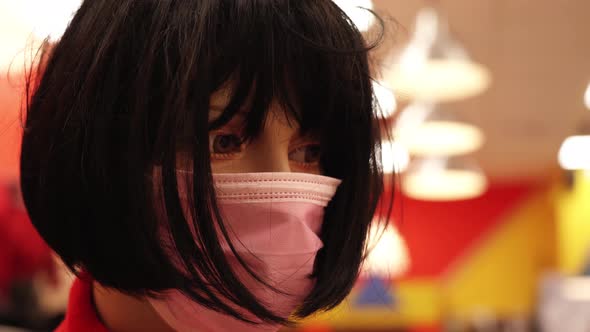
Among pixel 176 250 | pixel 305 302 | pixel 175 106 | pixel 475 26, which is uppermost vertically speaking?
pixel 475 26

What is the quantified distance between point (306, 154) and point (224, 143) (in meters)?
0.18

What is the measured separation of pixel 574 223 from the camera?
10812mm

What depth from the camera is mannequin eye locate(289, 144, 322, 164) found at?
54.9 inches

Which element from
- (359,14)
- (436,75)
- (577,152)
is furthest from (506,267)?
(359,14)

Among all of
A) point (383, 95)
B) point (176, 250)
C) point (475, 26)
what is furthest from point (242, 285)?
point (475, 26)

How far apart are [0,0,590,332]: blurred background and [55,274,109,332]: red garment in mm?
95

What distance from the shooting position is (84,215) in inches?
49.1

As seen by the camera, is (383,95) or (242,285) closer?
(242,285)

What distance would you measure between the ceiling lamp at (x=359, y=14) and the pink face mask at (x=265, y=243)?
273 millimetres

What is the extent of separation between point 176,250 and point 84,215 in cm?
14

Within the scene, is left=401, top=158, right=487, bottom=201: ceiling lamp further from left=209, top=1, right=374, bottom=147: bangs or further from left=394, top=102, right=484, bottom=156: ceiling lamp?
left=209, top=1, right=374, bottom=147: bangs

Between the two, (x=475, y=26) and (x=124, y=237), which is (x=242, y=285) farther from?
(x=475, y=26)

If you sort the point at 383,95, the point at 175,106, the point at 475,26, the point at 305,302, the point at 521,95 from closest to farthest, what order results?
the point at 175,106 < the point at 305,302 < the point at 383,95 < the point at 475,26 < the point at 521,95

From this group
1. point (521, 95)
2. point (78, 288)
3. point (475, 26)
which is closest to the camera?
point (78, 288)
